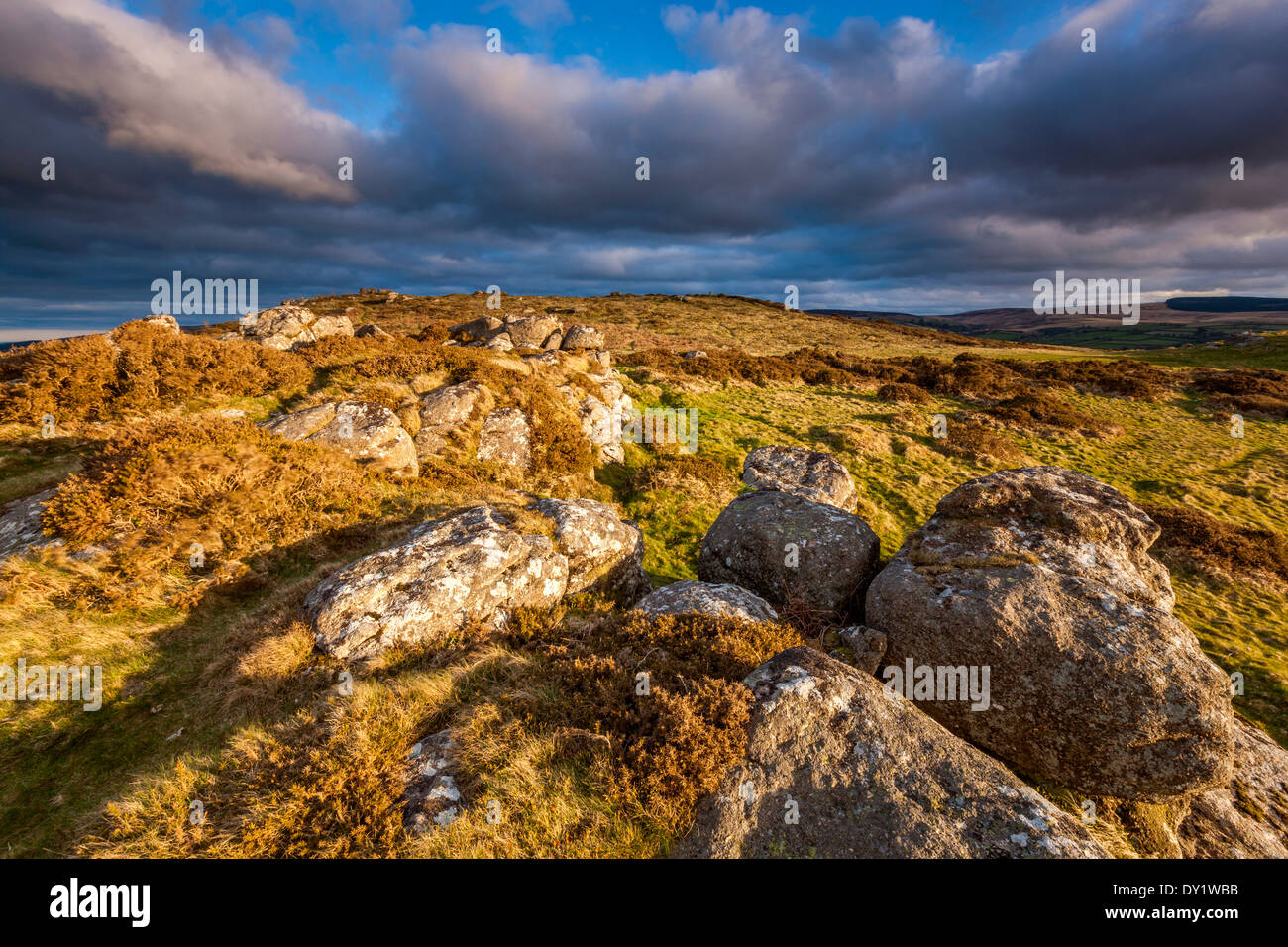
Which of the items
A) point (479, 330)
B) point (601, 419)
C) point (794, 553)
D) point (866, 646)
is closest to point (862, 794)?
point (866, 646)

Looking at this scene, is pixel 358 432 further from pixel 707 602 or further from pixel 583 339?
pixel 583 339

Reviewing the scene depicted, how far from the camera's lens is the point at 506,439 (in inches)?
616

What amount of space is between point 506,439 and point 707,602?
10.3 meters

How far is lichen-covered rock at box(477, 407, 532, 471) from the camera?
1522 centimetres

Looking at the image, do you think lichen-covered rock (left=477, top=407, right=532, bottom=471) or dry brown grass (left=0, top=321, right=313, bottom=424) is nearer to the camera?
dry brown grass (left=0, top=321, right=313, bottom=424)

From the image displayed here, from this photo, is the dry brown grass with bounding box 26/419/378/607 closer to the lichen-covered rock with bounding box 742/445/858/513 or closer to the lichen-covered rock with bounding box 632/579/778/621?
the lichen-covered rock with bounding box 632/579/778/621

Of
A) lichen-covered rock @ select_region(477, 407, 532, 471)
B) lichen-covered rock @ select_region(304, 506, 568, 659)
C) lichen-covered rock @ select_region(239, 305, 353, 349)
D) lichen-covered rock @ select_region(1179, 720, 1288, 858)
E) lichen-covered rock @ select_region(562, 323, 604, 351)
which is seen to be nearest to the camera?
lichen-covered rock @ select_region(1179, 720, 1288, 858)

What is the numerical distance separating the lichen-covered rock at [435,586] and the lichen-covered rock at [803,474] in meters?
9.04

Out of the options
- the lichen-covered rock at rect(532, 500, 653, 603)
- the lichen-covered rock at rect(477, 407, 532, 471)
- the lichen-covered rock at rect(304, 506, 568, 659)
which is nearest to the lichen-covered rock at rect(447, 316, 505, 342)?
the lichen-covered rock at rect(477, 407, 532, 471)

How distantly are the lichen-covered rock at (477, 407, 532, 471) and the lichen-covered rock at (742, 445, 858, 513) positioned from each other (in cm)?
815

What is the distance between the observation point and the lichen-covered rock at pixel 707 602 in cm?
752

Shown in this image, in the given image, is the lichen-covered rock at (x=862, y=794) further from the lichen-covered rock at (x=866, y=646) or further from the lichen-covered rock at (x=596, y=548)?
the lichen-covered rock at (x=596, y=548)
